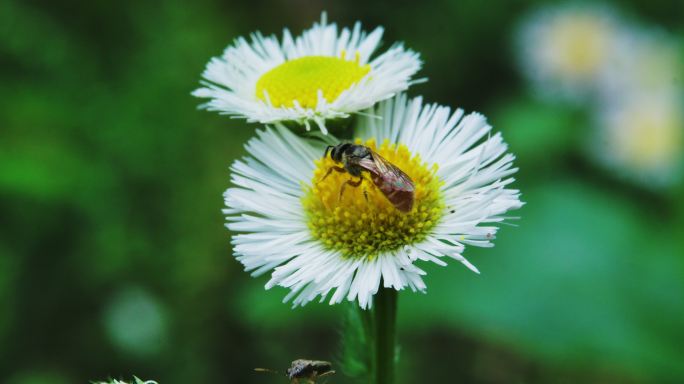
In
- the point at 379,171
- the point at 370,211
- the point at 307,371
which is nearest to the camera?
the point at 307,371

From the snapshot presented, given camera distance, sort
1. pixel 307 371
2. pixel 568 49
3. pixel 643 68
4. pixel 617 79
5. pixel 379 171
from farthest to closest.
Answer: pixel 568 49, pixel 617 79, pixel 643 68, pixel 379 171, pixel 307 371

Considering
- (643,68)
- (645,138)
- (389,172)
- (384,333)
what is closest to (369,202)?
(389,172)

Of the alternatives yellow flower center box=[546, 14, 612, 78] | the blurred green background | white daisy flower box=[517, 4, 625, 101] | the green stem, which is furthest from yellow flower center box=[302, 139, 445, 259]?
yellow flower center box=[546, 14, 612, 78]

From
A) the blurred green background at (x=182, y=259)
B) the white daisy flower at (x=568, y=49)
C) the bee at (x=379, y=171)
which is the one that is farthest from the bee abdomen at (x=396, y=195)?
the white daisy flower at (x=568, y=49)

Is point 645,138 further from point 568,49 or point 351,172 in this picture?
point 351,172

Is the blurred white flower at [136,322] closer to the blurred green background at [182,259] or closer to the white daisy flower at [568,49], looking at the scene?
the blurred green background at [182,259]

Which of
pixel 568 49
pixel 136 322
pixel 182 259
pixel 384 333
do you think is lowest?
pixel 384 333

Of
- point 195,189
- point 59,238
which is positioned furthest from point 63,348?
point 195,189

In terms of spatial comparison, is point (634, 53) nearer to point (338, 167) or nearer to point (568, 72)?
point (568, 72)
